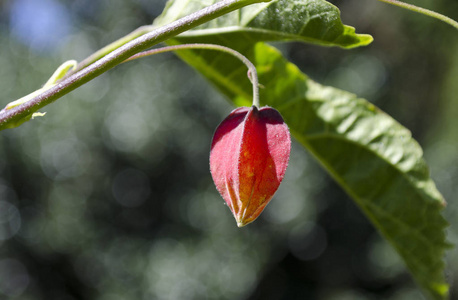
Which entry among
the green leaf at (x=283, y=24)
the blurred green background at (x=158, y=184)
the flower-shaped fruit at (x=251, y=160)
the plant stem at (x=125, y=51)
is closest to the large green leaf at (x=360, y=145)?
the green leaf at (x=283, y=24)

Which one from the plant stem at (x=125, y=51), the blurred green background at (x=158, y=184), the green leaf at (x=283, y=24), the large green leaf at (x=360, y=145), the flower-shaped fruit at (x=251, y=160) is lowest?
the blurred green background at (x=158, y=184)

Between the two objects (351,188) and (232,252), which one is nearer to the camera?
(351,188)

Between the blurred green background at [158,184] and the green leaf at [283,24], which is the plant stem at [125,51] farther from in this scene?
the blurred green background at [158,184]

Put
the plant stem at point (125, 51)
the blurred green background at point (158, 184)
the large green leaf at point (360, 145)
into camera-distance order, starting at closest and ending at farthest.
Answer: the plant stem at point (125, 51)
the large green leaf at point (360, 145)
the blurred green background at point (158, 184)

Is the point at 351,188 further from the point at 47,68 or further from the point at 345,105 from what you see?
the point at 47,68

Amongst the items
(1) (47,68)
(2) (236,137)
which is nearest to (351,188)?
(2) (236,137)

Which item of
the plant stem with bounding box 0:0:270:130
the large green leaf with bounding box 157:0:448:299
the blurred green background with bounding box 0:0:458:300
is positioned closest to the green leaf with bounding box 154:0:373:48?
the large green leaf with bounding box 157:0:448:299
